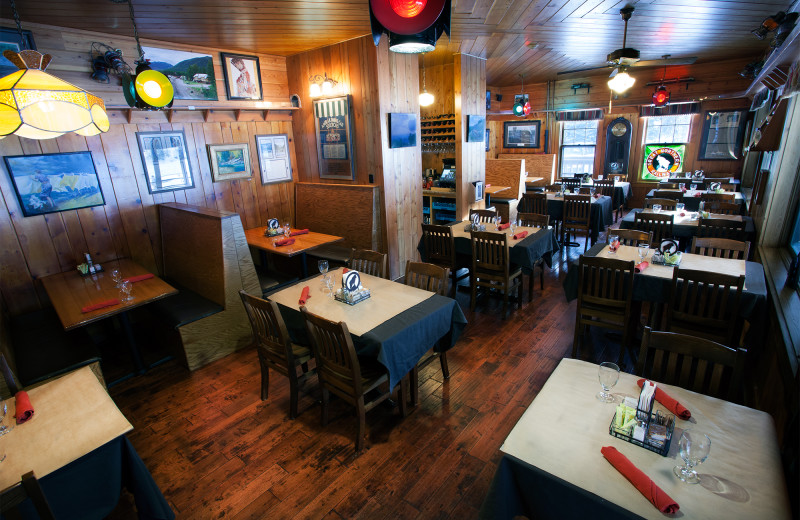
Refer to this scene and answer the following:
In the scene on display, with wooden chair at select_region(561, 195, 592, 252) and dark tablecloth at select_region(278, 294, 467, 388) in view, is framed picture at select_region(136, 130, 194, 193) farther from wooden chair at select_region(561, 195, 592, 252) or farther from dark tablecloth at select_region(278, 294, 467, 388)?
wooden chair at select_region(561, 195, 592, 252)

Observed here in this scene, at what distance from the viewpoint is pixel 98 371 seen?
3.10 metres

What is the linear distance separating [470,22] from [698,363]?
3.98m

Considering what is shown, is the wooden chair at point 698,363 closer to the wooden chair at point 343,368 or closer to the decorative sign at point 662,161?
the wooden chair at point 343,368

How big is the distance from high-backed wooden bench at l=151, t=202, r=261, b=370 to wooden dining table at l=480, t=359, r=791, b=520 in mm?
3069

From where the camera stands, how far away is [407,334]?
2.61 meters

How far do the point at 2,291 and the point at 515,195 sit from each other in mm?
7786

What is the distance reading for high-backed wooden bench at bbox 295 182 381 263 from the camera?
5.11 m

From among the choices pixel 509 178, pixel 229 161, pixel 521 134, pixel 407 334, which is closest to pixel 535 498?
pixel 407 334

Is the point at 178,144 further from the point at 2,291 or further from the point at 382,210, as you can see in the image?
the point at 382,210

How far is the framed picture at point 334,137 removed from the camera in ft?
17.0

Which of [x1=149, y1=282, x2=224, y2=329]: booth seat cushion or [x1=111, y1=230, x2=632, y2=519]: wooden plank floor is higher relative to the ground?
[x1=149, y1=282, x2=224, y2=329]: booth seat cushion

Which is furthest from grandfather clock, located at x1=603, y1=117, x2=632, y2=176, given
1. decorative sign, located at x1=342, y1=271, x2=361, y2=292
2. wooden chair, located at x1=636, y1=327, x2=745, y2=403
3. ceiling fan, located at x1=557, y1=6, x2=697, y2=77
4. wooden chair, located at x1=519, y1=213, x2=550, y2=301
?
decorative sign, located at x1=342, y1=271, x2=361, y2=292

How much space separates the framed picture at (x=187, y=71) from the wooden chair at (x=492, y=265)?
149 inches

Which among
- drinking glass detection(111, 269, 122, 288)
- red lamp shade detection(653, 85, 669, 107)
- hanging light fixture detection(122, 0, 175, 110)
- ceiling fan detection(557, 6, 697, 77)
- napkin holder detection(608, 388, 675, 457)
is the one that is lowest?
napkin holder detection(608, 388, 675, 457)
